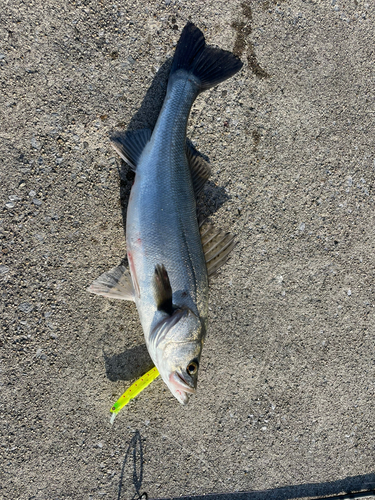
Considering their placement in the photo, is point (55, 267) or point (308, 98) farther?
point (308, 98)

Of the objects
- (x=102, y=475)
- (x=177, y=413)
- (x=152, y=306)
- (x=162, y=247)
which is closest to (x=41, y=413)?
(x=102, y=475)

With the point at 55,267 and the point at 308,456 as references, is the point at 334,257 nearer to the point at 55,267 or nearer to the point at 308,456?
the point at 308,456

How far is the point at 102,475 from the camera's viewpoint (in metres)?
2.59

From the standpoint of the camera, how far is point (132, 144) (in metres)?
2.52

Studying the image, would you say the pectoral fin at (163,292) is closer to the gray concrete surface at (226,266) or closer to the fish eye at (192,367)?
the fish eye at (192,367)

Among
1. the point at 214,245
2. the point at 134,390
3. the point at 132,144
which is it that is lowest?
the point at 134,390

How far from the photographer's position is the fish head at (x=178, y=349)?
7.11 feet

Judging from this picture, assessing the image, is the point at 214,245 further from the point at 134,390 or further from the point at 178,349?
the point at 134,390

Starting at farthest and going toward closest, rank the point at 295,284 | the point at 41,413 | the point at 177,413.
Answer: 1. the point at 295,284
2. the point at 177,413
3. the point at 41,413

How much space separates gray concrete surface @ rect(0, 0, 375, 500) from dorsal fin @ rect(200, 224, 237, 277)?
17.9 inches

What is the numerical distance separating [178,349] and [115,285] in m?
0.72

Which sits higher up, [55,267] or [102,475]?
[55,267]

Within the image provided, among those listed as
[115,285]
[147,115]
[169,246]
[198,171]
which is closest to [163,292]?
[169,246]

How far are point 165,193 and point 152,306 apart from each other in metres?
0.85
